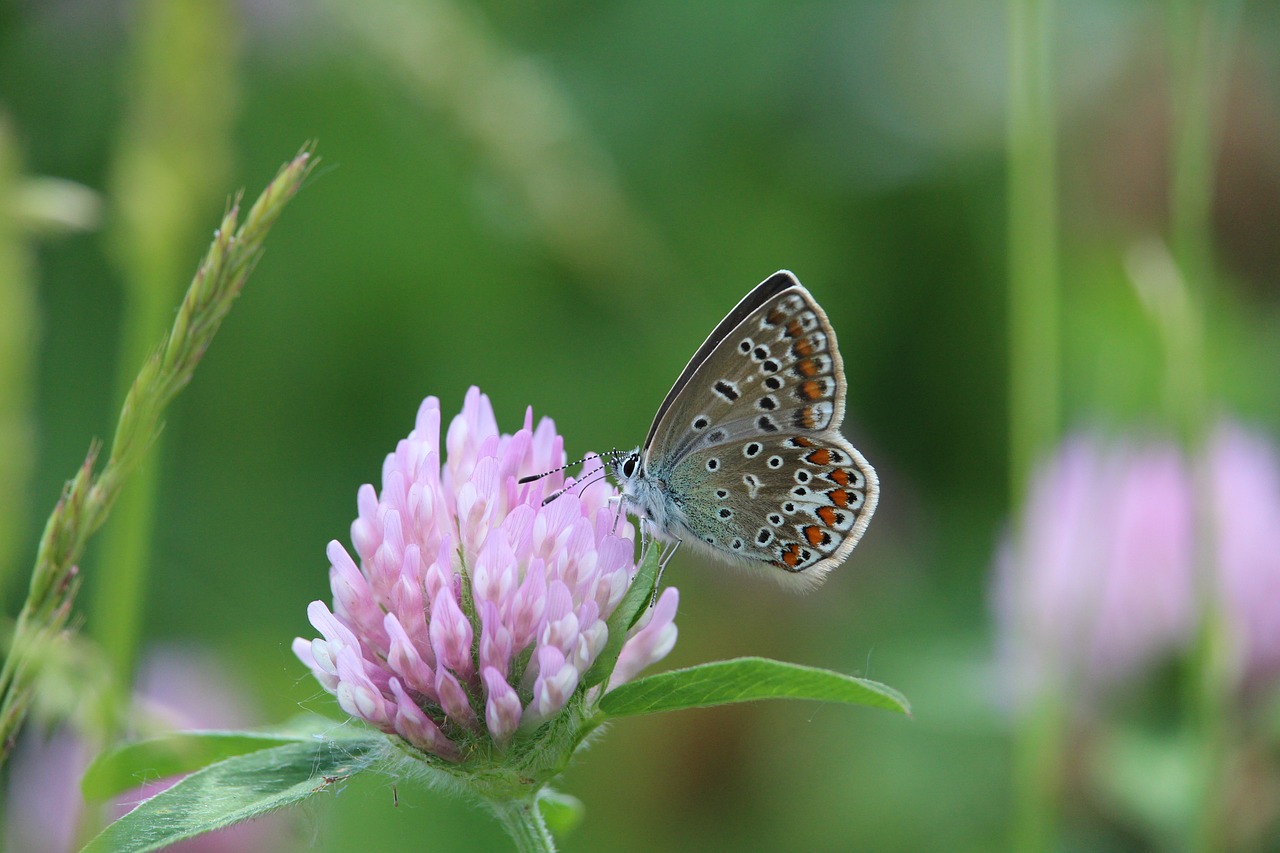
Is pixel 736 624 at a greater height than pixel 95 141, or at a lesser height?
lesser

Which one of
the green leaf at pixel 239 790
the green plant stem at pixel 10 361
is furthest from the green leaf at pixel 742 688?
the green plant stem at pixel 10 361

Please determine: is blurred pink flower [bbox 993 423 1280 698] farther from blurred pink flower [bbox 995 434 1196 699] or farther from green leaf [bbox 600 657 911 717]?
green leaf [bbox 600 657 911 717]

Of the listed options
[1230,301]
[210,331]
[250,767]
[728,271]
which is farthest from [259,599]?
[1230,301]

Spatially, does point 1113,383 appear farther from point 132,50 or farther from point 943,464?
point 132,50

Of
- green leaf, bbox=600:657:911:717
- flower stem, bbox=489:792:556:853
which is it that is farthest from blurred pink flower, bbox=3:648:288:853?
green leaf, bbox=600:657:911:717

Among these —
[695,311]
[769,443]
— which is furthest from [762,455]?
[695,311]

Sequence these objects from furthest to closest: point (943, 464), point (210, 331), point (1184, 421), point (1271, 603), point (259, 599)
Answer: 1. point (943, 464)
2. point (259, 599)
3. point (1271, 603)
4. point (1184, 421)
5. point (210, 331)
